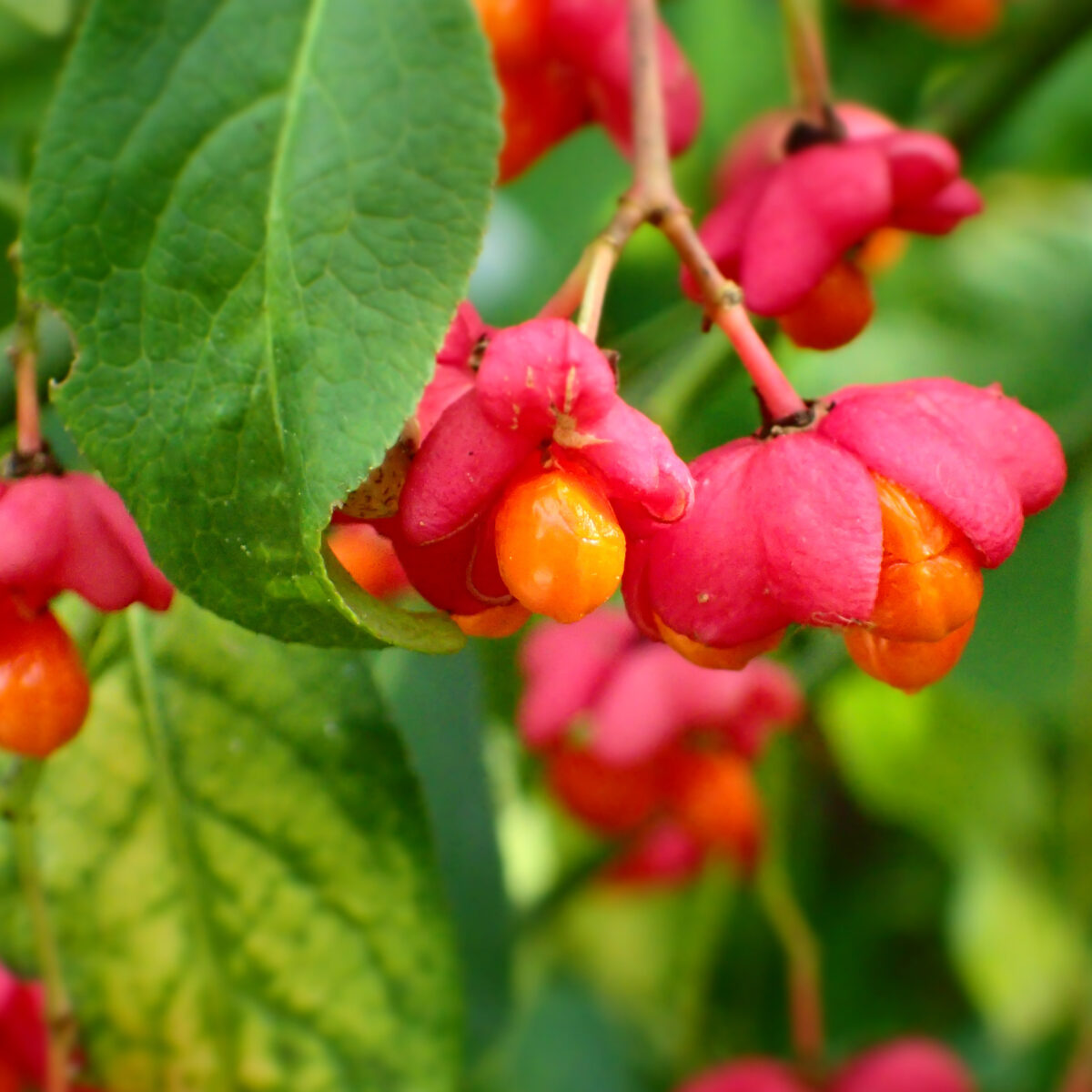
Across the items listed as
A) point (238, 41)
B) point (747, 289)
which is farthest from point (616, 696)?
point (238, 41)

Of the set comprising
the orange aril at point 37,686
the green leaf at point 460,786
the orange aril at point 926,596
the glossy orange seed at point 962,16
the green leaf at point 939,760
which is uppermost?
the orange aril at point 926,596

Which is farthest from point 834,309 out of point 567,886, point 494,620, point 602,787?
point 567,886

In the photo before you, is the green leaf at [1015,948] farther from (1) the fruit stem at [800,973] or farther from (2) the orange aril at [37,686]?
(2) the orange aril at [37,686]

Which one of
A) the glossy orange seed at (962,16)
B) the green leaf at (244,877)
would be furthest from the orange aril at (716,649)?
the glossy orange seed at (962,16)

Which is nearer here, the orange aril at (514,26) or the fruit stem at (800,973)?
the orange aril at (514,26)

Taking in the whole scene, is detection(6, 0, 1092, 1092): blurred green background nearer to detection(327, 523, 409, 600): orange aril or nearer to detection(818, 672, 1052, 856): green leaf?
detection(818, 672, 1052, 856): green leaf

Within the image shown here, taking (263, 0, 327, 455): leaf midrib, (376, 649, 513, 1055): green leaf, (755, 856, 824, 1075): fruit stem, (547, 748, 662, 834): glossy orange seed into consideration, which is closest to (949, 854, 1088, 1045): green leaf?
(755, 856, 824, 1075): fruit stem
